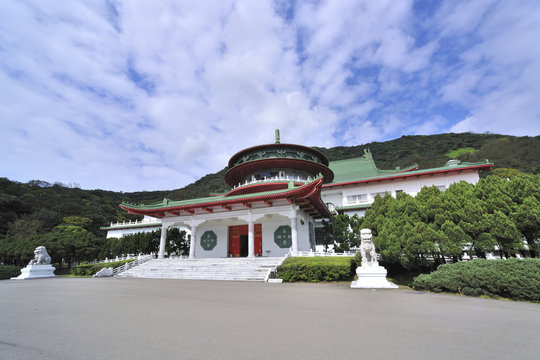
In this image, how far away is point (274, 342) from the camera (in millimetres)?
3619

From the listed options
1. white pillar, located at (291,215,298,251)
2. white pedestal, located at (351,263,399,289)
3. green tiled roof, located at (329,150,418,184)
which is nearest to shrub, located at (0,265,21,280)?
white pillar, located at (291,215,298,251)

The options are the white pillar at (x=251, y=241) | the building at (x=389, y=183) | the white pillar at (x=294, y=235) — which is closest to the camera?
the white pillar at (x=294, y=235)

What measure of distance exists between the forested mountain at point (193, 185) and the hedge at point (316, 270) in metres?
43.0

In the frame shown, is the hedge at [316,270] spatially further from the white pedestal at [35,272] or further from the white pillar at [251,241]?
the white pedestal at [35,272]

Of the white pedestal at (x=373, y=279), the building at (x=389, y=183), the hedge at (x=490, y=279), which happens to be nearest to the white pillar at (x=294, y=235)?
the white pedestal at (x=373, y=279)

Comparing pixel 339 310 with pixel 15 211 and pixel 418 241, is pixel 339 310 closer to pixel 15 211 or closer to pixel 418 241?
pixel 418 241

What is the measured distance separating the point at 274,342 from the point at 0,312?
645 centimetres

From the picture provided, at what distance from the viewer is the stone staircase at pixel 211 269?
596 inches

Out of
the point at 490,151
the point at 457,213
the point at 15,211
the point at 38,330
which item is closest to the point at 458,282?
the point at 457,213

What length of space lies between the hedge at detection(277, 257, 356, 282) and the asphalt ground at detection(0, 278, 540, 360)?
6.55 m

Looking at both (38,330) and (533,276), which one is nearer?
(38,330)

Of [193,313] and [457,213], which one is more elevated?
[457,213]

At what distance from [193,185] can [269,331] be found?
9007cm

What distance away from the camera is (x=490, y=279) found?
27.0ft
